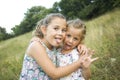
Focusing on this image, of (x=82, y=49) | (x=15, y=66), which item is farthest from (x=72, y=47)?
(x=15, y=66)

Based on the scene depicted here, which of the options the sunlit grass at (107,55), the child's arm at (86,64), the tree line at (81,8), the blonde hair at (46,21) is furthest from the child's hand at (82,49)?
the tree line at (81,8)

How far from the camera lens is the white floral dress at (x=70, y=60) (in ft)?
10.6

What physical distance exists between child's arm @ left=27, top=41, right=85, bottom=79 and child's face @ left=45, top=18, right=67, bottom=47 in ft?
0.45

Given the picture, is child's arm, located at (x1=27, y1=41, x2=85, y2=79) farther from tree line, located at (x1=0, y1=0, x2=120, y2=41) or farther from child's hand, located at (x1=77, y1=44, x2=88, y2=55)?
tree line, located at (x1=0, y1=0, x2=120, y2=41)

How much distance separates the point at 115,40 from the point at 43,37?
361 cm

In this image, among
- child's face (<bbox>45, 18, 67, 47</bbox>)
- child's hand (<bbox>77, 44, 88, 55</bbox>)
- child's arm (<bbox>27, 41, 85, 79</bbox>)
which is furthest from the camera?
child's hand (<bbox>77, 44, 88, 55</bbox>)

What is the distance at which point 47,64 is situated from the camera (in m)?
2.83

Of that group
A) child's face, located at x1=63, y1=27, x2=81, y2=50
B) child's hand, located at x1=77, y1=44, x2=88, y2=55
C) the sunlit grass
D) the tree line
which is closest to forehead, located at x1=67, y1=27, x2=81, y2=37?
child's face, located at x1=63, y1=27, x2=81, y2=50

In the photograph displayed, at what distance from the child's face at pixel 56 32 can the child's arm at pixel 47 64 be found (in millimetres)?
136

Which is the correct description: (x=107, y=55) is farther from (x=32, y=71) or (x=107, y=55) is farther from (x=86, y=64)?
(x=32, y=71)

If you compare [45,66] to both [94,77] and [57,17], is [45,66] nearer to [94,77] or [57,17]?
[57,17]

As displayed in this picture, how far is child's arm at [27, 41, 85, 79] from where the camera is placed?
2838 millimetres

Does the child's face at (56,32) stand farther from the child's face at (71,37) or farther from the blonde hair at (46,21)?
the child's face at (71,37)

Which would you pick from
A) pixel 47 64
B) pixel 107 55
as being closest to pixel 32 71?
pixel 47 64
